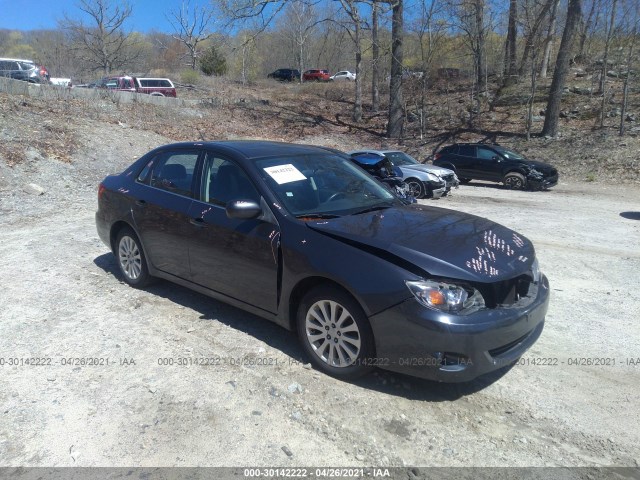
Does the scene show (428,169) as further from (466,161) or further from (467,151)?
(467,151)

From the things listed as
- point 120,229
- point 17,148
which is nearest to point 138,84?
point 17,148

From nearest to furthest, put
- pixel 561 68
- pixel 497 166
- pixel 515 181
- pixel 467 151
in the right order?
pixel 515 181
pixel 497 166
pixel 467 151
pixel 561 68

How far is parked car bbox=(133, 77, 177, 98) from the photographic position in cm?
2995

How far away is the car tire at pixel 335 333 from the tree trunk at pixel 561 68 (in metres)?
22.0

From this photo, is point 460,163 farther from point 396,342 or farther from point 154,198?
point 396,342

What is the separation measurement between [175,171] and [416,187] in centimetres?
1010

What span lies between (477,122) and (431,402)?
1020 inches

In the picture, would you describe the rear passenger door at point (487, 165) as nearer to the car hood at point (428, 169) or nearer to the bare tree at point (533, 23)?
the car hood at point (428, 169)

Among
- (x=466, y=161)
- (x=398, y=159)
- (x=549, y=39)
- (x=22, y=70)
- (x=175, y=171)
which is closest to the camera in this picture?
(x=175, y=171)

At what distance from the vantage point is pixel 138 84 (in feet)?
98.3

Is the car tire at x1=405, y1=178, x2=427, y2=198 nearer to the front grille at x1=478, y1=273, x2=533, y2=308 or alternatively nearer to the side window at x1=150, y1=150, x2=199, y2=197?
the side window at x1=150, y1=150, x2=199, y2=197

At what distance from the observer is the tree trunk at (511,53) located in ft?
94.9

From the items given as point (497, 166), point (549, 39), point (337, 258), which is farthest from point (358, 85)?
point (337, 258)

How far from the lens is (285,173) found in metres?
4.67
